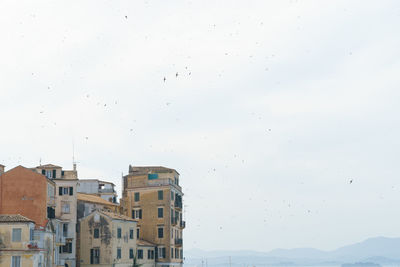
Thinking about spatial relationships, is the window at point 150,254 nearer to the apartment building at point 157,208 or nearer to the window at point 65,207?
the apartment building at point 157,208

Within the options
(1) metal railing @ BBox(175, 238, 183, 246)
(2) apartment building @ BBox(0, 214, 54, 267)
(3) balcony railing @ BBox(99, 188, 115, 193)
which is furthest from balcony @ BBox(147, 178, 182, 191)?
(2) apartment building @ BBox(0, 214, 54, 267)

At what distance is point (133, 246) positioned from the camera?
3388 inches

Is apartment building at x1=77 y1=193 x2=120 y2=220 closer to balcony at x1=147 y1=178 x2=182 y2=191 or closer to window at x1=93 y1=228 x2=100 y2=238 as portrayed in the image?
window at x1=93 y1=228 x2=100 y2=238

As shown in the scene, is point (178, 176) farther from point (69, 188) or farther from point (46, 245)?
point (46, 245)

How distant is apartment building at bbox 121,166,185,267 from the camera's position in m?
93.4

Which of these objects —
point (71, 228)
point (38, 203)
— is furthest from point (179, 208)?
point (38, 203)

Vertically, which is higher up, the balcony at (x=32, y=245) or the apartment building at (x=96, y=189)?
the apartment building at (x=96, y=189)

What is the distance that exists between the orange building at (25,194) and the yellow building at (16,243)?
947 cm

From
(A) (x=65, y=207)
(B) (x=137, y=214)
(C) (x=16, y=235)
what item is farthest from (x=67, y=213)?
(C) (x=16, y=235)

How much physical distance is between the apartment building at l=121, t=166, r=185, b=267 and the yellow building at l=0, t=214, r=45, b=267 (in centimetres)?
3348

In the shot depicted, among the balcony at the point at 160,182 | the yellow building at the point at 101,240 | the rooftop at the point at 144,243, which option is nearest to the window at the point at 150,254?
the rooftop at the point at 144,243

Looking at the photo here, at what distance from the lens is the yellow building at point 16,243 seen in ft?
199

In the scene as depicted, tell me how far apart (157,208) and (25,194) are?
87.0 ft

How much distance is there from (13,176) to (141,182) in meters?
26.8
